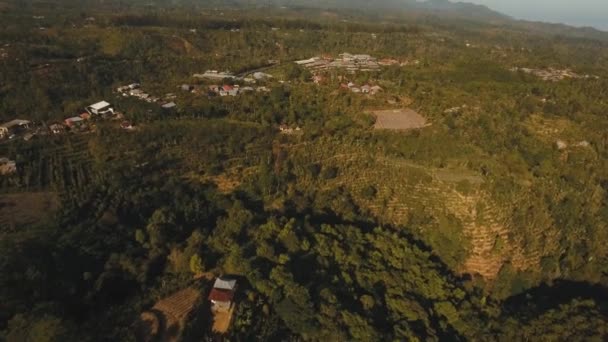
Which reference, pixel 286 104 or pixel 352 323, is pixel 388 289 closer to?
pixel 352 323

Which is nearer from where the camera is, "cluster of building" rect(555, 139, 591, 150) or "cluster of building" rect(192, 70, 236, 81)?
"cluster of building" rect(555, 139, 591, 150)

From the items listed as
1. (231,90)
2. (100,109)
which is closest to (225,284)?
(100,109)

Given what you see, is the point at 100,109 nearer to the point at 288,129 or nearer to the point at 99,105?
the point at 99,105

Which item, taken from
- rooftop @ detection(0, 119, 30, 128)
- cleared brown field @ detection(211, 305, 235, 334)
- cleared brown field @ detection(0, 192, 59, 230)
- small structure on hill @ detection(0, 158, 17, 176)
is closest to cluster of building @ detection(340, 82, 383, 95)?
cleared brown field @ detection(0, 192, 59, 230)

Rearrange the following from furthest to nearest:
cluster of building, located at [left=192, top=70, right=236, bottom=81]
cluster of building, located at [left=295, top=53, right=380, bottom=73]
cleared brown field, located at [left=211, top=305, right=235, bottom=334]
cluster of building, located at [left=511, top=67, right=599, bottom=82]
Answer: cluster of building, located at [left=295, top=53, right=380, bottom=73] → cluster of building, located at [left=511, top=67, right=599, bottom=82] → cluster of building, located at [left=192, top=70, right=236, bottom=81] → cleared brown field, located at [left=211, top=305, right=235, bottom=334]

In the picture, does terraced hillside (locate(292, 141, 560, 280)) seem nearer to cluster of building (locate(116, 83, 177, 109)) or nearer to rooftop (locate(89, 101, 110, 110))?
cluster of building (locate(116, 83, 177, 109))

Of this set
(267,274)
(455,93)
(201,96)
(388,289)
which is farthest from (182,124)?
(455,93)
